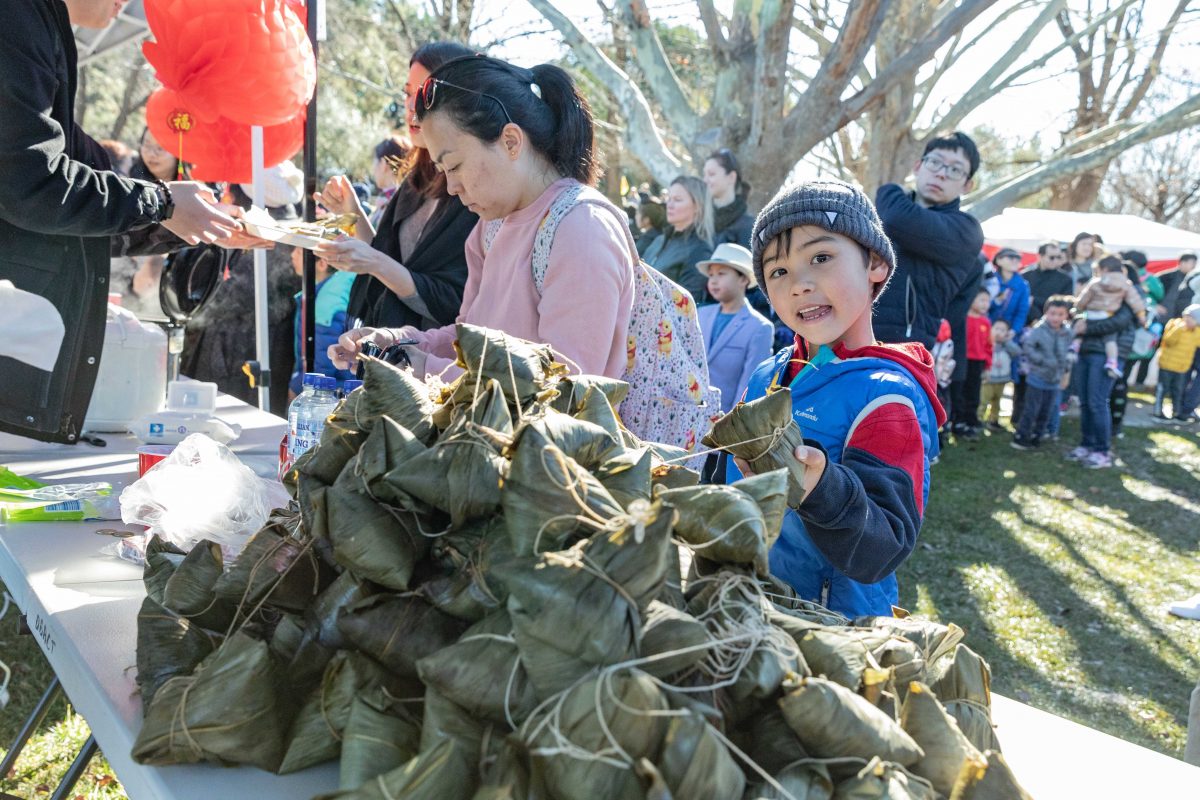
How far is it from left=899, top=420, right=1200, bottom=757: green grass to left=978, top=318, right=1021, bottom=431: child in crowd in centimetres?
162

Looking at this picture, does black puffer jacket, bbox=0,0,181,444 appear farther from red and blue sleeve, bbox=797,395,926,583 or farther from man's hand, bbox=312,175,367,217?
red and blue sleeve, bbox=797,395,926,583

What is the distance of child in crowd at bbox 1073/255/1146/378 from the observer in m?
7.98

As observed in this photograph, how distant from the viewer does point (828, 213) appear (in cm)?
143

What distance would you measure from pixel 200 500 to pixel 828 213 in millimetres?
1099

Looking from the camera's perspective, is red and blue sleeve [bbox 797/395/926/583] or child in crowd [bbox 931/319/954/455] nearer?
red and blue sleeve [bbox 797/395/926/583]

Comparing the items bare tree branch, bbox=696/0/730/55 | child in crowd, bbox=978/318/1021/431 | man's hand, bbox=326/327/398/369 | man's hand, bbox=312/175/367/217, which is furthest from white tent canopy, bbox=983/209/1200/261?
man's hand, bbox=326/327/398/369

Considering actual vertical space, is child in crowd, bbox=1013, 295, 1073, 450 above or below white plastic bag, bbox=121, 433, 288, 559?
below

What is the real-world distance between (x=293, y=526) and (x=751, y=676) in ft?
2.00

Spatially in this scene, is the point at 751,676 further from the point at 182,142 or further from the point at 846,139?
the point at 846,139

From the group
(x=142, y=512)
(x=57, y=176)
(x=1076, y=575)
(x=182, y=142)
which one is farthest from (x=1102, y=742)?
(x=1076, y=575)

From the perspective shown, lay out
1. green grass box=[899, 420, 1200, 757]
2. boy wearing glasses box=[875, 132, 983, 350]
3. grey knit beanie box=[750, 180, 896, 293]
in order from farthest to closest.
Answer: boy wearing glasses box=[875, 132, 983, 350] < green grass box=[899, 420, 1200, 757] < grey knit beanie box=[750, 180, 896, 293]

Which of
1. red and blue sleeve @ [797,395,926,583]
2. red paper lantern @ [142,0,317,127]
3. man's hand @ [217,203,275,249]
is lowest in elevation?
red and blue sleeve @ [797,395,926,583]

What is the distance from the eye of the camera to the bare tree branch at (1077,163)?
23.4 feet

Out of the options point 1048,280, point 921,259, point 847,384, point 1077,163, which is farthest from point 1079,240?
point 847,384
